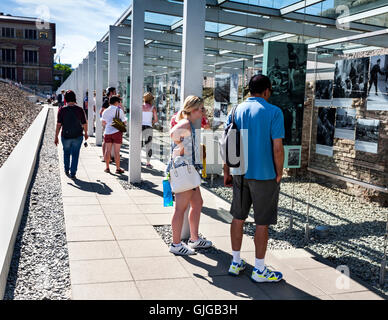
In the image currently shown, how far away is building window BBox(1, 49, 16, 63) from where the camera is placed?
85.0m

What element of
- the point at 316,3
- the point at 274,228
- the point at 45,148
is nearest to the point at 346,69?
the point at 316,3

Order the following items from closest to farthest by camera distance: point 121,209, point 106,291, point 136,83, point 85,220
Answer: point 106,291
point 85,220
point 121,209
point 136,83

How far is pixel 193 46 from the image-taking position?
203 inches

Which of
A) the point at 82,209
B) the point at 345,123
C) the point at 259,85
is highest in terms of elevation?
the point at 259,85

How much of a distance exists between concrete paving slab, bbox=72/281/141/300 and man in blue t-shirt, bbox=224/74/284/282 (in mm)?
1186

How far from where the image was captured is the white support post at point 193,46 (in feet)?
16.8

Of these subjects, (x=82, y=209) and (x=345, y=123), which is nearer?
(x=345, y=123)

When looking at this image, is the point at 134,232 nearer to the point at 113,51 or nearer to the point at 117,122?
the point at 117,122

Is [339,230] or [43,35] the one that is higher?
[43,35]

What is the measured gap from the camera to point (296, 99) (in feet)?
19.0

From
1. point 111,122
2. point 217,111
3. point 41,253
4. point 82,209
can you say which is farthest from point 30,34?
point 41,253

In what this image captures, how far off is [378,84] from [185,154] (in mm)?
2144

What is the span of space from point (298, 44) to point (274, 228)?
101 inches

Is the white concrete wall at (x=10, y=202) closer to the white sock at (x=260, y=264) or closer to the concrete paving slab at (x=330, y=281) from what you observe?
the white sock at (x=260, y=264)
